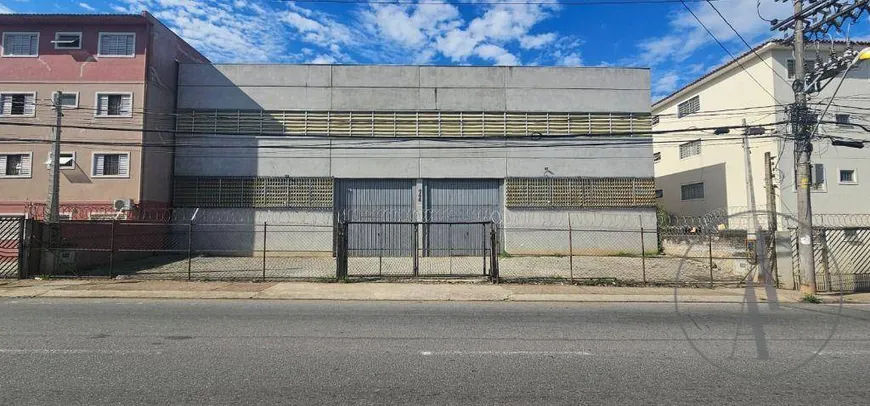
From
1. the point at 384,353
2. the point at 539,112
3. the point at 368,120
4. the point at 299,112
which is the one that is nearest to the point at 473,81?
the point at 539,112

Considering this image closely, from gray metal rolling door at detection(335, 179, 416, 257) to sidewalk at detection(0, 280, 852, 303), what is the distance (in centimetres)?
758

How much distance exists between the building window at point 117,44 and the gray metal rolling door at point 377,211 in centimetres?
997

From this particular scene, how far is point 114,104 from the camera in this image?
20.3 meters

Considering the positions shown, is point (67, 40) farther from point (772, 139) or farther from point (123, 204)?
point (772, 139)

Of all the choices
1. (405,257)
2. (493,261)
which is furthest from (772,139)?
(405,257)

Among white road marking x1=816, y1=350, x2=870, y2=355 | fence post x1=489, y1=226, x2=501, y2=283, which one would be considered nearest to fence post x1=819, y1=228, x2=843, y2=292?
white road marking x1=816, y1=350, x2=870, y2=355

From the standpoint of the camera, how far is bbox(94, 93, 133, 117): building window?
796 inches

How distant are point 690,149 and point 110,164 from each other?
96.0 feet

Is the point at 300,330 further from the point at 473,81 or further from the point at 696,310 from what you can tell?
the point at 473,81

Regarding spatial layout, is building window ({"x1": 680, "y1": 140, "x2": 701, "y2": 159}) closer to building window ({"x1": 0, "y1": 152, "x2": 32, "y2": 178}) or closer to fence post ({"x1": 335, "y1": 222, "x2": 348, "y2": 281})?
fence post ({"x1": 335, "y1": 222, "x2": 348, "y2": 281})

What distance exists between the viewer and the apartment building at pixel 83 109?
1998 centimetres

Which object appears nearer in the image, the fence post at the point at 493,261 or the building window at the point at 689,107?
the fence post at the point at 493,261

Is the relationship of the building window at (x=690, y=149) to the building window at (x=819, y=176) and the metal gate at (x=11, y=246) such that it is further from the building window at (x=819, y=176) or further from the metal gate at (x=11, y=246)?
the metal gate at (x=11, y=246)
